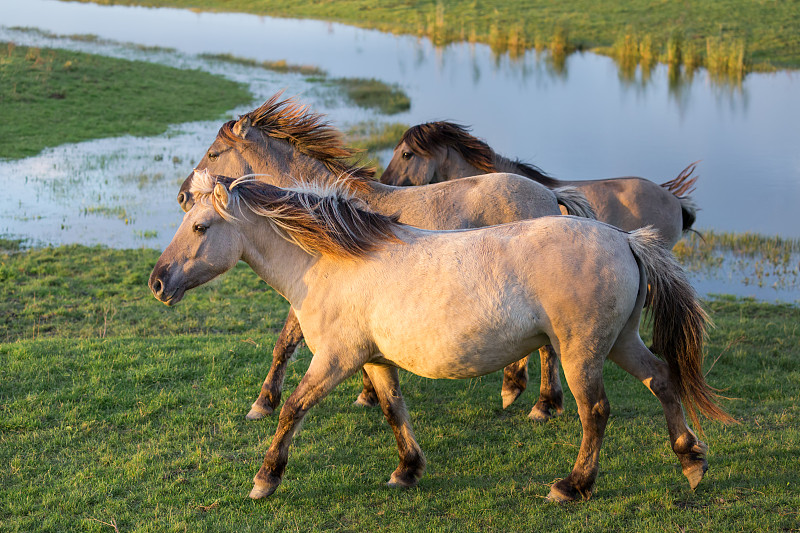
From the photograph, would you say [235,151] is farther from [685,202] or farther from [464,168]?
[685,202]

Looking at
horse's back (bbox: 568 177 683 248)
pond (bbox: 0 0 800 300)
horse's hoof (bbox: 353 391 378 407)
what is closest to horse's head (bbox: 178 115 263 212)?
horse's hoof (bbox: 353 391 378 407)

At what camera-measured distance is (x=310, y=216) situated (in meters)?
4.73

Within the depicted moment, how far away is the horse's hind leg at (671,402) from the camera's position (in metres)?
4.74

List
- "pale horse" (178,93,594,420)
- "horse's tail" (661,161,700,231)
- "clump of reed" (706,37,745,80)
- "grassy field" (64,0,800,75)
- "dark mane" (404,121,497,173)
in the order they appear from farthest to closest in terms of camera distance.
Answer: "grassy field" (64,0,800,75), "clump of reed" (706,37,745,80), "horse's tail" (661,161,700,231), "dark mane" (404,121,497,173), "pale horse" (178,93,594,420)

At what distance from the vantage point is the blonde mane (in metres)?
4.74

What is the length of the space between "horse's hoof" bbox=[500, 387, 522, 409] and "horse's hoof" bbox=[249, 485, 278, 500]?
244 cm

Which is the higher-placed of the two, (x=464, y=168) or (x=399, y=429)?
(x=464, y=168)

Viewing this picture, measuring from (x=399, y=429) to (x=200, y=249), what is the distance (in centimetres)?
182

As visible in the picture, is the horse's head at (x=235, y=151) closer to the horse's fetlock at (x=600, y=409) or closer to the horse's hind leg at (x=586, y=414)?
the horse's hind leg at (x=586, y=414)

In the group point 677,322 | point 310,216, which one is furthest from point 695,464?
point 310,216

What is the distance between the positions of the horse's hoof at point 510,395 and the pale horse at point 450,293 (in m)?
1.65

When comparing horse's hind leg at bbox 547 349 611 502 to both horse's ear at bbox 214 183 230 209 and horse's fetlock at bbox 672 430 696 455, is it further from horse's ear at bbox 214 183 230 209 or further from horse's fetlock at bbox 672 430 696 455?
horse's ear at bbox 214 183 230 209

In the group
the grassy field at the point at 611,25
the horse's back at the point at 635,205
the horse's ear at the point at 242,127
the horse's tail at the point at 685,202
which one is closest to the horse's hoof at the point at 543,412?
the horse's back at the point at 635,205

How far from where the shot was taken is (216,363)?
23.5ft
